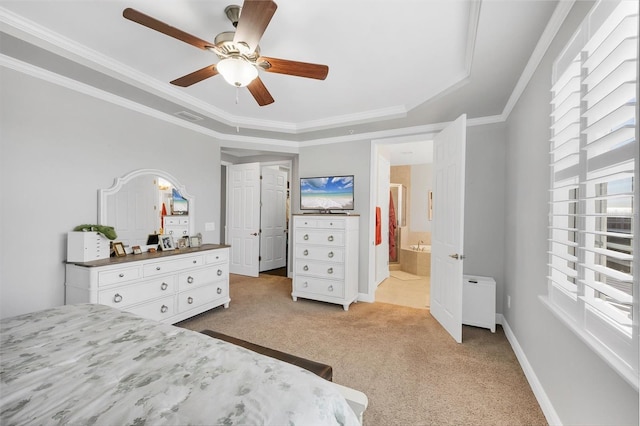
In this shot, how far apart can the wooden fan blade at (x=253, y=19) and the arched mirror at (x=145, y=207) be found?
220 centimetres

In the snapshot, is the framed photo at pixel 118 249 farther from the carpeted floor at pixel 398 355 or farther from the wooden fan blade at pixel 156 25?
the wooden fan blade at pixel 156 25

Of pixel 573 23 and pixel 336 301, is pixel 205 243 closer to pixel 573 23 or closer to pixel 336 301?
pixel 336 301

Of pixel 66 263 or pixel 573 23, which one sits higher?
pixel 573 23

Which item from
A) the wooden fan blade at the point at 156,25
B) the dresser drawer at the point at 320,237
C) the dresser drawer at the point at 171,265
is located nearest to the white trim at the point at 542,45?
the wooden fan blade at the point at 156,25

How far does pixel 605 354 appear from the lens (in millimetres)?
1025

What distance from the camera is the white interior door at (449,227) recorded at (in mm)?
2633

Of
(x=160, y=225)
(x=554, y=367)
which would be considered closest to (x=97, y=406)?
(x=554, y=367)

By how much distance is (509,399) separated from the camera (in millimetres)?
1854

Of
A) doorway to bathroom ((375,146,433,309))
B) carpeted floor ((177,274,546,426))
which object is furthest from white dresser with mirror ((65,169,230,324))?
doorway to bathroom ((375,146,433,309))

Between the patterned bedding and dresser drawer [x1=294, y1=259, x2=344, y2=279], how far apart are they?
247 cm

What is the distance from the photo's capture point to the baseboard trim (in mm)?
1596

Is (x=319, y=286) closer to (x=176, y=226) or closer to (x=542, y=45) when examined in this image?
(x=176, y=226)

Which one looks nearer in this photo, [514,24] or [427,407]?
[514,24]

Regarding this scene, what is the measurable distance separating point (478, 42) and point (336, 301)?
9.96ft
